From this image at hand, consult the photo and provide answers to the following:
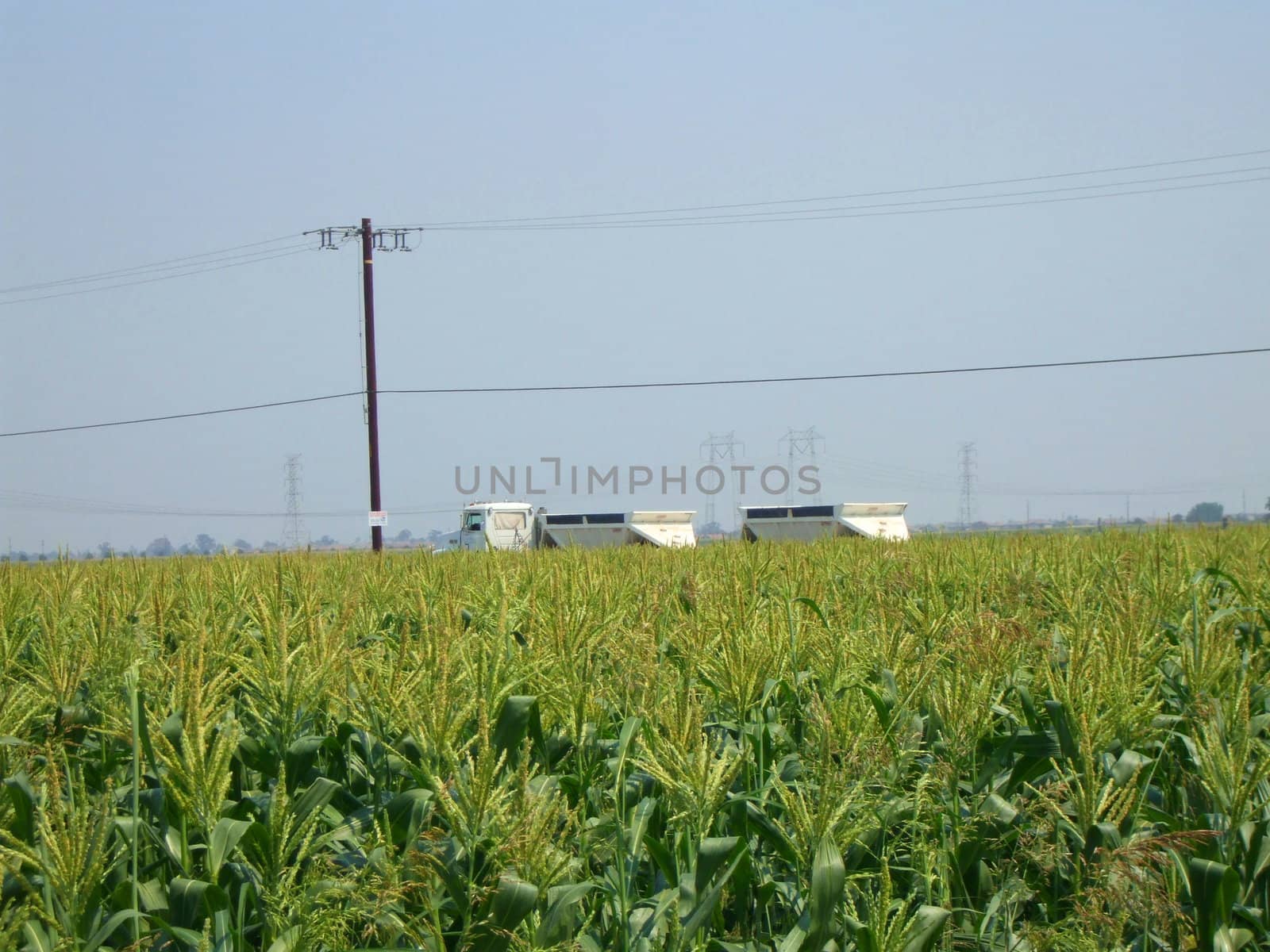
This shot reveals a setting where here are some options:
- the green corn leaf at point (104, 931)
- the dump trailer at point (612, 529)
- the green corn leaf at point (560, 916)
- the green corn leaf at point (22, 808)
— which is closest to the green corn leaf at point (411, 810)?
the green corn leaf at point (560, 916)

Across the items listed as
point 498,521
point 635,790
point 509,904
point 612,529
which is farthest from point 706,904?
point 498,521

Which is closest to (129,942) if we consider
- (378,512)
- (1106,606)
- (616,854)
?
(616,854)

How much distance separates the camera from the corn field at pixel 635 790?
2301mm

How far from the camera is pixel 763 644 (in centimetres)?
330

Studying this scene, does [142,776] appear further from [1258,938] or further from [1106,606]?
[1106,606]

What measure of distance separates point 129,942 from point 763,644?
1.94 meters

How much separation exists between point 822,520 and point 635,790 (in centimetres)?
2487

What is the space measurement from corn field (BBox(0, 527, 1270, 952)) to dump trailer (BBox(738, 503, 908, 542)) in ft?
74.0

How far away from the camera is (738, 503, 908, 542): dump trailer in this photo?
87.0 feet

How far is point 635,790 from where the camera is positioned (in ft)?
9.94

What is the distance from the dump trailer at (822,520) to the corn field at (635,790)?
888 inches

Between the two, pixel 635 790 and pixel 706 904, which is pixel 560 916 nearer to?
pixel 706 904

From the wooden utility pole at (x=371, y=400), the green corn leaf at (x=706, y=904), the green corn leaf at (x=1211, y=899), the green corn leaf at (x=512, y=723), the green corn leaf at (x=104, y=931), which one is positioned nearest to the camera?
the green corn leaf at (x=104, y=931)

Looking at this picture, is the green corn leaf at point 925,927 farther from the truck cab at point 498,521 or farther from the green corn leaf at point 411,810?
the truck cab at point 498,521
